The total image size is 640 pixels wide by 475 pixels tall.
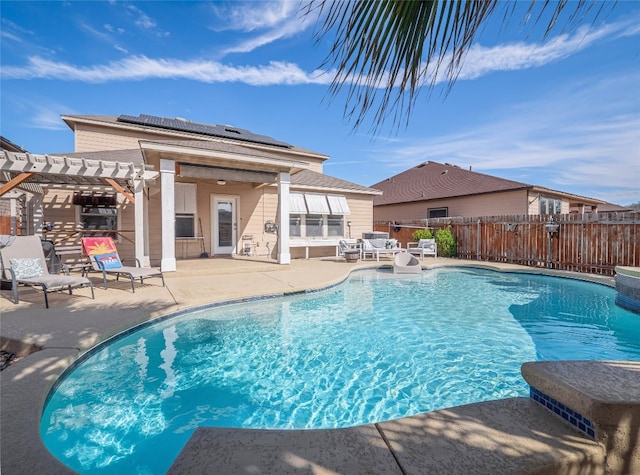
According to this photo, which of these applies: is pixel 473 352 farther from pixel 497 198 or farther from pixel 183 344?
pixel 497 198

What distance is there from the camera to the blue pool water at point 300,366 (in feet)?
9.29

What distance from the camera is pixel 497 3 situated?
2.96ft

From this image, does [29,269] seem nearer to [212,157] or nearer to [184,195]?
[212,157]

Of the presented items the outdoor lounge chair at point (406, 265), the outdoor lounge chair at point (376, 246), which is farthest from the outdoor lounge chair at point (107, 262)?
the outdoor lounge chair at point (376, 246)

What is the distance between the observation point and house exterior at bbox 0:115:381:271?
858 cm

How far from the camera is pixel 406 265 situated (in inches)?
452

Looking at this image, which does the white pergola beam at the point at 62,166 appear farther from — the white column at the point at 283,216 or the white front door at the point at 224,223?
the white column at the point at 283,216

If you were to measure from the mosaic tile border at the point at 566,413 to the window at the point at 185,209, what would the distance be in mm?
11820

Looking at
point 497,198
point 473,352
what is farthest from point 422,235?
point 473,352

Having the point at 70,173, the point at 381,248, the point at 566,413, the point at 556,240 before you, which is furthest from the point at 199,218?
the point at 556,240

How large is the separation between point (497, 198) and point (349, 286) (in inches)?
477

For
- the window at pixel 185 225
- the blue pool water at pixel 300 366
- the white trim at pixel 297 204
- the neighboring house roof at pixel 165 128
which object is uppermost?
the neighboring house roof at pixel 165 128

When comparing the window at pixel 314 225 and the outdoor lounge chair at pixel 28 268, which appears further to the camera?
the window at pixel 314 225

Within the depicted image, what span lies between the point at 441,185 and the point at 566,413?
20227mm
